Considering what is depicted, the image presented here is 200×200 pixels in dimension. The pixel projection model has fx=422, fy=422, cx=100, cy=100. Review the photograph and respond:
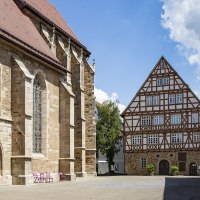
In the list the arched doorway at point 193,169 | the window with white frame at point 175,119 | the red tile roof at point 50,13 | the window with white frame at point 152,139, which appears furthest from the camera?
the window with white frame at point 152,139

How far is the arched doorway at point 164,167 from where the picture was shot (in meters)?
47.2

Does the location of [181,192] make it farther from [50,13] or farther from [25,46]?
[50,13]

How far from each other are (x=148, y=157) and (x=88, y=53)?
625 inches

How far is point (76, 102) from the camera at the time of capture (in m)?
32.4

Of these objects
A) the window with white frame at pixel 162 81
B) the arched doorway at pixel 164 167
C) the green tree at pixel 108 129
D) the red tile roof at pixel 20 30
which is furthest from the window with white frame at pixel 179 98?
the red tile roof at pixel 20 30

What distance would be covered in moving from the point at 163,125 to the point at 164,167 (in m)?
4.71

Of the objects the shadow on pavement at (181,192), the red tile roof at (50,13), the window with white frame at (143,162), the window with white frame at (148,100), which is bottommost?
the window with white frame at (143,162)

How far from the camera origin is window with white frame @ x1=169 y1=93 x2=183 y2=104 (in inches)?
1843

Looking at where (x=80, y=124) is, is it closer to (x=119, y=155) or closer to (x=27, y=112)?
(x=27, y=112)

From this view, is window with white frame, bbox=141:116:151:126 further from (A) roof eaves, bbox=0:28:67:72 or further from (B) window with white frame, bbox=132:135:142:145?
(A) roof eaves, bbox=0:28:67:72

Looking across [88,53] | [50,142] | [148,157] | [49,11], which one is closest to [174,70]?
[148,157]

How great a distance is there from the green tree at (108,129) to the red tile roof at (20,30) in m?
27.8

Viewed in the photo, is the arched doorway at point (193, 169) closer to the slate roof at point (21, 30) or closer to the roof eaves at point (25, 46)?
the slate roof at point (21, 30)

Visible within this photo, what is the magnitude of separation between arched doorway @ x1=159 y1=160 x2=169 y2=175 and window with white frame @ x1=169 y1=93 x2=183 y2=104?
675 centimetres
